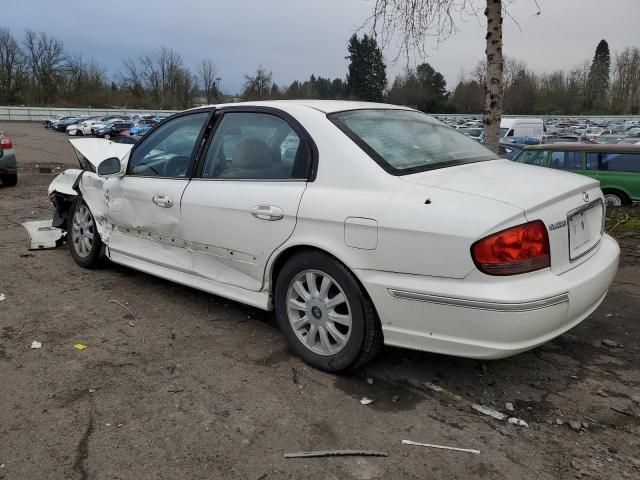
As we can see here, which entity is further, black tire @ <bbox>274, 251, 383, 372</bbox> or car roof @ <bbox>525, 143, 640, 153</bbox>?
car roof @ <bbox>525, 143, 640, 153</bbox>

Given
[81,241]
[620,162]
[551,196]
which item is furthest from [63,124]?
[551,196]

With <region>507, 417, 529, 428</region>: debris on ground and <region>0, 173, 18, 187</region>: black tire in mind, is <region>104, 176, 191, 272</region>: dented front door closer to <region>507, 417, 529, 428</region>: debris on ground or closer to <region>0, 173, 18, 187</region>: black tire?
<region>507, 417, 529, 428</region>: debris on ground

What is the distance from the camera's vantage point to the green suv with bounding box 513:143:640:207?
11.3 m

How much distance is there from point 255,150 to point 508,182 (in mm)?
1627

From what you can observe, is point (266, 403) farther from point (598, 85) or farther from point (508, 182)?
point (598, 85)

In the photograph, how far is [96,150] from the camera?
5.31 metres

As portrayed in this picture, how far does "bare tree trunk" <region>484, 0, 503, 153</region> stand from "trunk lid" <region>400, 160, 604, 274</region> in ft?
14.2

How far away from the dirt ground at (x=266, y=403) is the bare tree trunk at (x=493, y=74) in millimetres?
3907

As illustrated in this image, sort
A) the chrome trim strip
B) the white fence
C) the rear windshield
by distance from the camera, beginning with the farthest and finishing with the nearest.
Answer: the white fence < the rear windshield < the chrome trim strip

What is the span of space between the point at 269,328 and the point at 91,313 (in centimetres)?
142

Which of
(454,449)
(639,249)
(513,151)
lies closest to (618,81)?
(513,151)

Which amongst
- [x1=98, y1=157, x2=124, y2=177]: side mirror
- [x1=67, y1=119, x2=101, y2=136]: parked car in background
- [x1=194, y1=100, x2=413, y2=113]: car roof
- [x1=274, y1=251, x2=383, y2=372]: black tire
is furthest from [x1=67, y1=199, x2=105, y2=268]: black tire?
[x1=67, y1=119, x2=101, y2=136]: parked car in background

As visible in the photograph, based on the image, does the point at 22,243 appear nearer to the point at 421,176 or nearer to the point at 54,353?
the point at 54,353

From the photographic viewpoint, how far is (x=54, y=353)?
3.46 m
